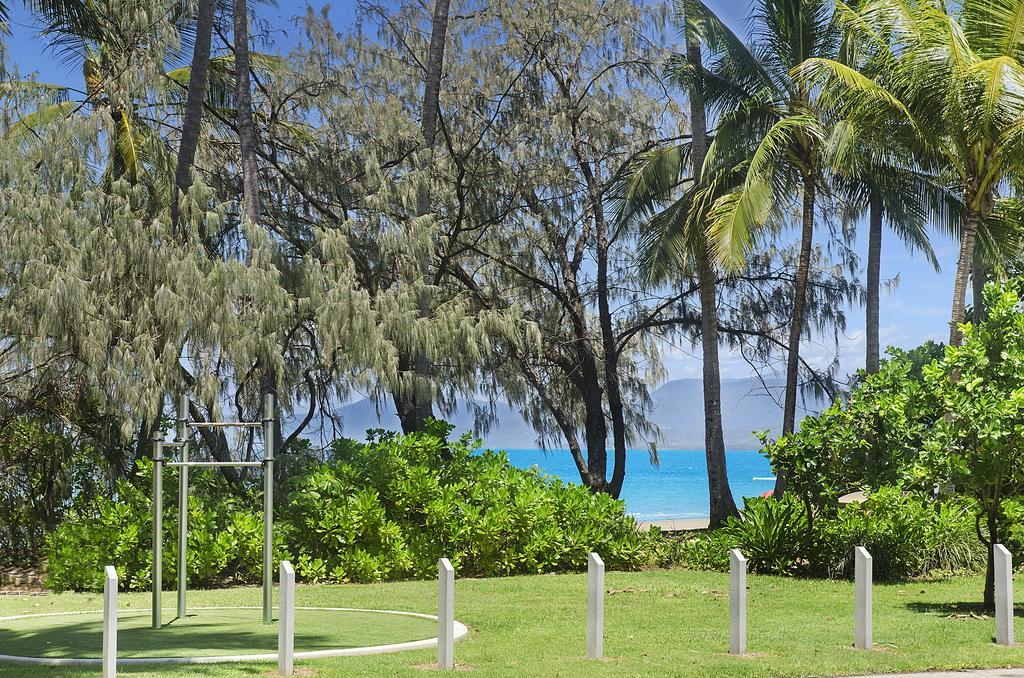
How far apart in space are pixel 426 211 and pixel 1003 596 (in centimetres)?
1112

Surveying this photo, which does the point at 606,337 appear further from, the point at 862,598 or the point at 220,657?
the point at 220,657

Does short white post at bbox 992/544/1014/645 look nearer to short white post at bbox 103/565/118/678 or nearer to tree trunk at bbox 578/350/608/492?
short white post at bbox 103/565/118/678

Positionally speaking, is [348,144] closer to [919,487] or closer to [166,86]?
[166,86]

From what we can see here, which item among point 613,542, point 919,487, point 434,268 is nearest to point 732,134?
point 434,268

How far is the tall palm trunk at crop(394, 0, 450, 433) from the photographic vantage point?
55.4 ft

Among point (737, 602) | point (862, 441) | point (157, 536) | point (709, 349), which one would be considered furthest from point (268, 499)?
point (709, 349)

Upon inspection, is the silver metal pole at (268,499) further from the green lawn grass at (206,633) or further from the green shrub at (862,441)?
the green shrub at (862,441)

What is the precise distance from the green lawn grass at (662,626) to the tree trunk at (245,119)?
5.56m

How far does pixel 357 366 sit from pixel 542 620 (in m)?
5.99

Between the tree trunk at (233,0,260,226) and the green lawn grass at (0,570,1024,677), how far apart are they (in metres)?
5.56

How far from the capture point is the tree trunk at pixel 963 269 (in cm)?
1645

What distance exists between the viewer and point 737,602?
8695 millimetres

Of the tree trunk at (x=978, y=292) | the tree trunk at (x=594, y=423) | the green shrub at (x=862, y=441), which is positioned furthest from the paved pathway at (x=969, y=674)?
the tree trunk at (x=978, y=292)

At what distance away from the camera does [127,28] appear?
16.7m
